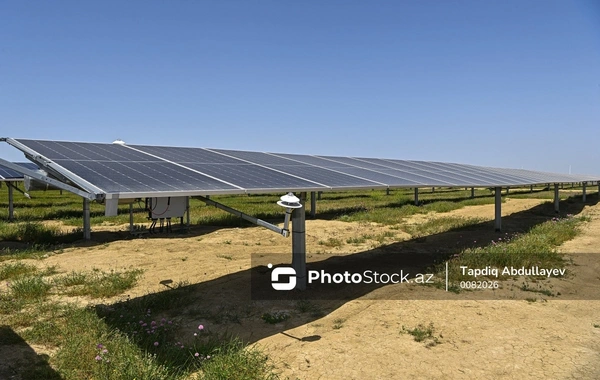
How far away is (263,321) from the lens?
769 centimetres

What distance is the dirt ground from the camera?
5773 mm

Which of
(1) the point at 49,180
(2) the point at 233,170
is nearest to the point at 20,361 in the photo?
(1) the point at 49,180

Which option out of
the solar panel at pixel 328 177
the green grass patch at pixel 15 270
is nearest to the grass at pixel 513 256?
→ the solar panel at pixel 328 177

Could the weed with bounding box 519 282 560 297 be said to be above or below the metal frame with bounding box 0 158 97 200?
below

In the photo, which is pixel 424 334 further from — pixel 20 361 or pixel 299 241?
pixel 20 361

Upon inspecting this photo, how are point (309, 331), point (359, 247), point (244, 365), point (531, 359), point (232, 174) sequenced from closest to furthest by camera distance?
point (244, 365)
point (531, 359)
point (309, 331)
point (232, 174)
point (359, 247)

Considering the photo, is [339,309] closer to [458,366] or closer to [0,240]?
[458,366]

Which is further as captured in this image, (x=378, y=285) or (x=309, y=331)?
(x=378, y=285)

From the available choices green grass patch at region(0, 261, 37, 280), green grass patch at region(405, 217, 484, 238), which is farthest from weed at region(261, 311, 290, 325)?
green grass patch at region(405, 217, 484, 238)

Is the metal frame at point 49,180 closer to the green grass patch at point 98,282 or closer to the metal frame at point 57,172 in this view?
the metal frame at point 57,172

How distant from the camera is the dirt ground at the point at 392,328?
577 centimetres

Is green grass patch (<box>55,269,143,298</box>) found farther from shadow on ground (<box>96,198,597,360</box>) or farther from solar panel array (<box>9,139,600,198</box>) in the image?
solar panel array (<box>9,139,600,198</box>)

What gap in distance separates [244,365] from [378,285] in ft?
16.6

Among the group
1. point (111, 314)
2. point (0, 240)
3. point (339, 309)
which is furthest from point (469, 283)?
point (0, 240)
